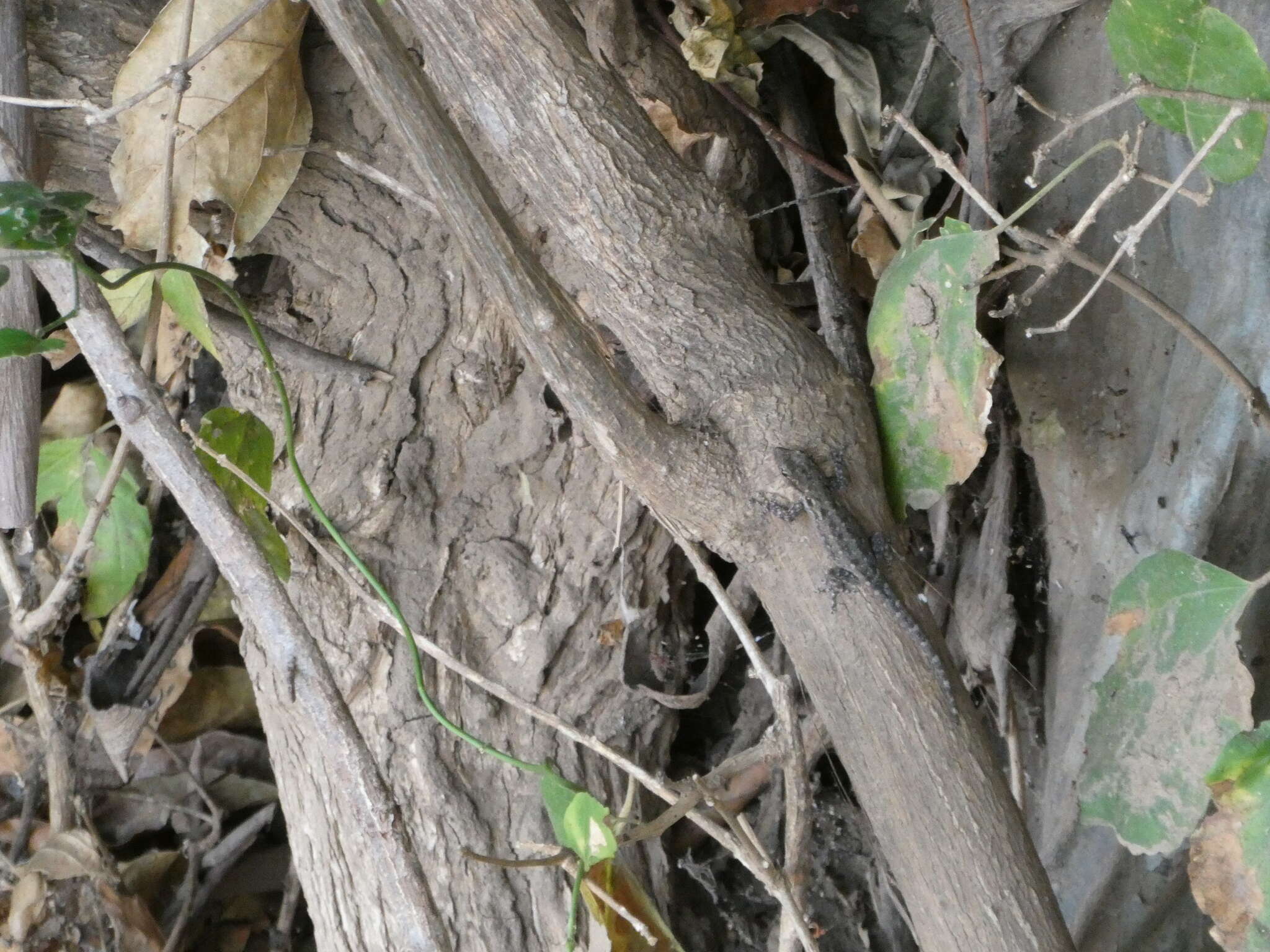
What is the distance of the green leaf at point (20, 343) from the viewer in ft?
2.45

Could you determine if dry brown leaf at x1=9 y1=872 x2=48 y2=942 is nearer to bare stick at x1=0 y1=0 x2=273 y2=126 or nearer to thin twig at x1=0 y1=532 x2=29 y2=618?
thin twig at x1=0 y1=532 x2=29 y2=618

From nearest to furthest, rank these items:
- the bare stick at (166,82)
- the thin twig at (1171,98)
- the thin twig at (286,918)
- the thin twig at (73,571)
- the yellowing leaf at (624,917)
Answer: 1. the thin twig at (1171,98)
2. the bare stick at (166,82)
3. the yellowing leaf at (624,917)
4. the thin twig at (73,571)
5. the thin twig at (286,918)

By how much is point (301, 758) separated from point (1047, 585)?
2.70ft

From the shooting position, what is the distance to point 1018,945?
694 mm

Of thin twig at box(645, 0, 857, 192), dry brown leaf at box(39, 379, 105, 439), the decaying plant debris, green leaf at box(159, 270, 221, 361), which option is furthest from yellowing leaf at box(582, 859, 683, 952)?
dry brown leaf at box(39, 379, 105, 439)

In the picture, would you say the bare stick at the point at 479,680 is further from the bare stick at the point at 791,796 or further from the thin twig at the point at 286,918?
the thin twig at the point at 286,918

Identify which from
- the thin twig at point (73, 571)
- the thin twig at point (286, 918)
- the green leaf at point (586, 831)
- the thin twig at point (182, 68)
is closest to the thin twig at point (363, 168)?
the thin twig at point (182, 68)

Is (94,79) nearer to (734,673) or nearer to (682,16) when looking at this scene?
(682,16)

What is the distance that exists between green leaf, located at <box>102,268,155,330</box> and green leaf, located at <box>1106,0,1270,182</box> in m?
0.87

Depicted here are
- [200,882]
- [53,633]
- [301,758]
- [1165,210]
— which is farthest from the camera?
[200,882]

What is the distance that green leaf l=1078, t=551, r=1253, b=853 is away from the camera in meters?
0.78

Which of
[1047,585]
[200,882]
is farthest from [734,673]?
[200,882]

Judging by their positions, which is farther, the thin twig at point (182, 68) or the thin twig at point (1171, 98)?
the thin twig at point (182, 68)

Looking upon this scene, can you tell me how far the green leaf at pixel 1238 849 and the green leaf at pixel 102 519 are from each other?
1.24 metres
